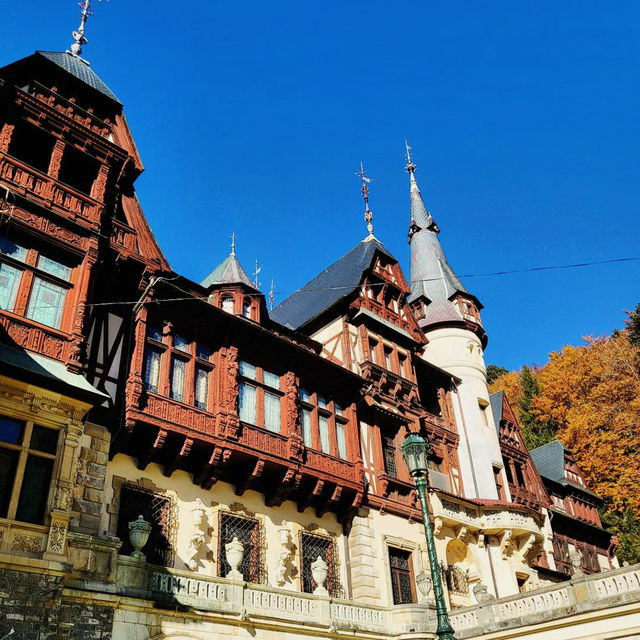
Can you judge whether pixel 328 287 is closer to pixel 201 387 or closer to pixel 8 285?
pixel 201 387

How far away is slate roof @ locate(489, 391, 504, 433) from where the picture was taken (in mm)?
34875

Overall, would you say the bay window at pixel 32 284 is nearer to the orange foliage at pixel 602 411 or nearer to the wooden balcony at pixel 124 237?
the wooden balcony at pixel 124 237

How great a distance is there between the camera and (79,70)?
68.9ft

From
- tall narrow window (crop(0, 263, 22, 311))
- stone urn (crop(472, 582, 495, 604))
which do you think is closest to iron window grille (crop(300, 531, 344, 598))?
stone urn (crop(472, 582, 495, 604))

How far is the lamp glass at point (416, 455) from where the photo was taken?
1222cm

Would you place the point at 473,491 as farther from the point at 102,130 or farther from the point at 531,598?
the point at 102,130

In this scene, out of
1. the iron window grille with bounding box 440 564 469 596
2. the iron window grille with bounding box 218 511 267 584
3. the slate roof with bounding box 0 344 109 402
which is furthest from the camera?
the iron window grille with bounding box 440 564 469 596

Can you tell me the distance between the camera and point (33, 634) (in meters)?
12.0

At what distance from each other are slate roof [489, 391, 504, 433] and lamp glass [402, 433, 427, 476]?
23.2 m

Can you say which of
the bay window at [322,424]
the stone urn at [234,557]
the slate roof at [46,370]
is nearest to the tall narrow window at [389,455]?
the bay window at [322,424]

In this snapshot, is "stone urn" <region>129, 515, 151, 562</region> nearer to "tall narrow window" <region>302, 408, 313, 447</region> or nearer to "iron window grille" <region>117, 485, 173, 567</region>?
"iron window grille" <region>117, 485, 173, 567</region>

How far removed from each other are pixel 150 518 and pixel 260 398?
559cm

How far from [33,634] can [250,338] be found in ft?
37.4

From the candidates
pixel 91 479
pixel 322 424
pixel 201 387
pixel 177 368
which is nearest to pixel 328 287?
pixel 322 424
